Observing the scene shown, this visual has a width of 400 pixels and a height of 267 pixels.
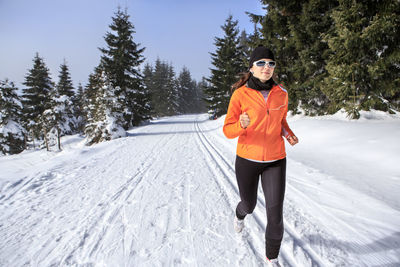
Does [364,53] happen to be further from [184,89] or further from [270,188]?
[184,89]

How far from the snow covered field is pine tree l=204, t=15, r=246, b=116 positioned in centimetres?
1926

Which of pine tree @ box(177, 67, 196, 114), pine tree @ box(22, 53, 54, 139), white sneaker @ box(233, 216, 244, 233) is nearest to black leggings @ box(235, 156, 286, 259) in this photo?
white sneaker @ box(233, 216, 244, 233)

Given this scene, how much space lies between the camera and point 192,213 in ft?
10.4

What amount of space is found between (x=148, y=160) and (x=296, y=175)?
14.9ft

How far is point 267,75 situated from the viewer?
1971 millimetres

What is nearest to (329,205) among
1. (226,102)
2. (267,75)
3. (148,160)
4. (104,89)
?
(267,75)

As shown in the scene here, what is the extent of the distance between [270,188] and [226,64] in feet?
77.8

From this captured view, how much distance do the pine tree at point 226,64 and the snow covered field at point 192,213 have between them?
758 inches

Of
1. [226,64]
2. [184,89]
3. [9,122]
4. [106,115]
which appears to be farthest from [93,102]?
[184,89]

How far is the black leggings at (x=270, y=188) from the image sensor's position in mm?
1913

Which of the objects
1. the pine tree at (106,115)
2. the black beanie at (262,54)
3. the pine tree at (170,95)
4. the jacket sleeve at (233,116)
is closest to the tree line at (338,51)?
the black beanie at (262,54)

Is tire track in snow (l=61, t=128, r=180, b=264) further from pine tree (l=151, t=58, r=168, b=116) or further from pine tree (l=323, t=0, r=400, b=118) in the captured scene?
pine tree (l=151, t=58, r=168, b=116)

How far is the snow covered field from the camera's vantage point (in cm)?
226

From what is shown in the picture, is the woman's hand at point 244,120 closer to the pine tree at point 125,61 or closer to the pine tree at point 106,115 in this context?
the pine tree at point 106,115
